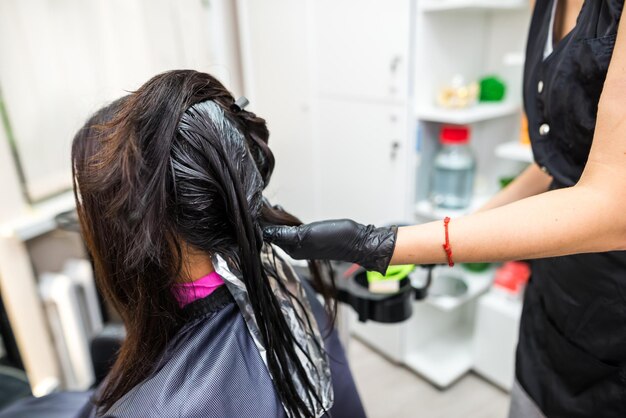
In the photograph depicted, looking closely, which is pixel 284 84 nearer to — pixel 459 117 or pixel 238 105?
pixel 459 117

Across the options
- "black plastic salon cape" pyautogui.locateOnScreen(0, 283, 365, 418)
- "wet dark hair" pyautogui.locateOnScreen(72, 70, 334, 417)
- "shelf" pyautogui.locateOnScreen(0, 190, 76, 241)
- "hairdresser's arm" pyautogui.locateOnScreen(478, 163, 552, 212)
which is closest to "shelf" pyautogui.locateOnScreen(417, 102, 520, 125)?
"hairdresser's arm" pyautogui.locateOnScreen(478, 163, 552, 212)

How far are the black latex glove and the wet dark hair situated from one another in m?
0.06

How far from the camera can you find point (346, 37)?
175 cm

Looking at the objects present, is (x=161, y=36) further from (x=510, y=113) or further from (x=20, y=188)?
(x=510, y=113)

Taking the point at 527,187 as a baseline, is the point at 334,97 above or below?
above

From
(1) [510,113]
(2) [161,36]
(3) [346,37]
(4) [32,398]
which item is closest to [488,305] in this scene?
(1) [510,113]

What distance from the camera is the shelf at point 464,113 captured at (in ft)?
5.17

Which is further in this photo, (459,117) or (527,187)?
(459,117)

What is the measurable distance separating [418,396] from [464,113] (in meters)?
1.19

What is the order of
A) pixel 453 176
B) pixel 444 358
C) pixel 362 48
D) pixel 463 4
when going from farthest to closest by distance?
pixel 444 358 → pixel 453 176 → pixel 362 48 → pixel 463 4

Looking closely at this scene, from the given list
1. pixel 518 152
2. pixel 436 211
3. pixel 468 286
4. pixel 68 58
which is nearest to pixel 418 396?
pixel 468 286

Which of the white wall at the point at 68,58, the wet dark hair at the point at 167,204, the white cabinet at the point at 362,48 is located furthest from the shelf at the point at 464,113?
the wet dark hair at the point at 167,204

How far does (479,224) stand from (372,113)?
1212 mm

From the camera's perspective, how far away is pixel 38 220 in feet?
5.30
